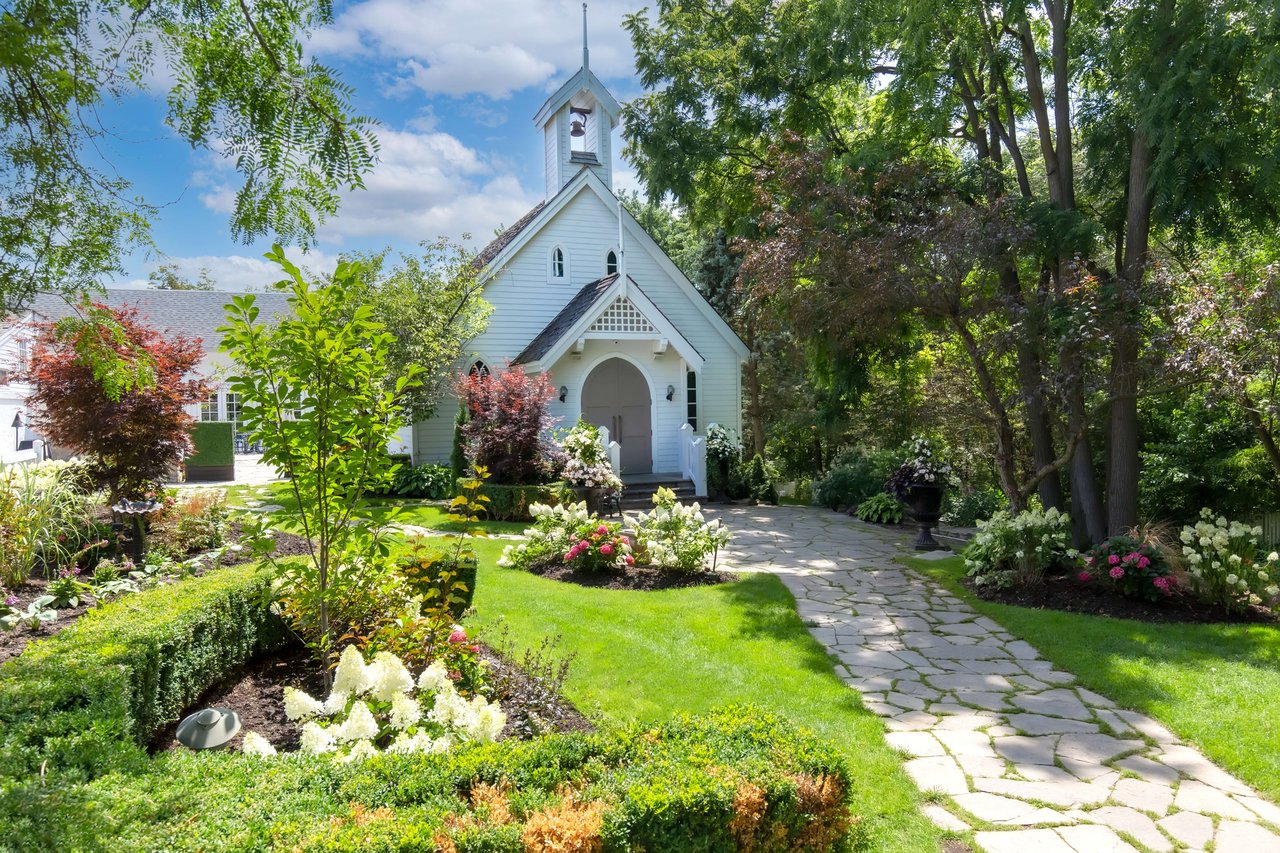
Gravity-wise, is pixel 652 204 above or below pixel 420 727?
above

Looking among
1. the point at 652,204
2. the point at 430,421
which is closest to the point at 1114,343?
the point at 652,204

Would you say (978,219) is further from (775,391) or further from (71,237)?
(775,391)

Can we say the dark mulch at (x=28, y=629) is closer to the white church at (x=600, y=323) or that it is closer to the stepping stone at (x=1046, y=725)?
the stepping stone at (x=1046, y=725)

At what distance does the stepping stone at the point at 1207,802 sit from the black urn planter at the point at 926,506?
7413 mm

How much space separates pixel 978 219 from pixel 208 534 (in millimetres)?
10086

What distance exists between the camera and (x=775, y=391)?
23.8 m

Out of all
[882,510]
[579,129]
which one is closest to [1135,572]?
[882,510]

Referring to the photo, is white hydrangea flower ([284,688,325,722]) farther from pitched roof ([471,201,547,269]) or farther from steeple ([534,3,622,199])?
steeple ([534,3,622,199])

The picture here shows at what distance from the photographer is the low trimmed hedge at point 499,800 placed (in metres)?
2.64

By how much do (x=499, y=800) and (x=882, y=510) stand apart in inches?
503

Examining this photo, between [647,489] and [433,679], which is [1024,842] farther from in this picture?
[647,489]

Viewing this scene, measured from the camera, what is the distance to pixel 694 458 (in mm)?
17391

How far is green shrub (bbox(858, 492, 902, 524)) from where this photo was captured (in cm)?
1452

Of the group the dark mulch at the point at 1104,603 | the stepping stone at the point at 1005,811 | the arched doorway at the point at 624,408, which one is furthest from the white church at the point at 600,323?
the stepping stone at the point at 1005,811
